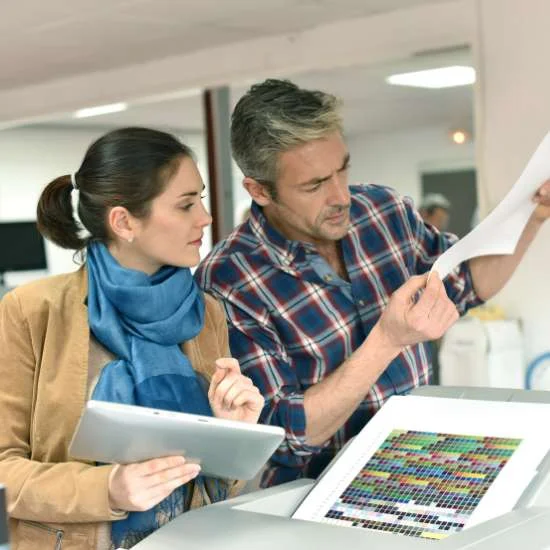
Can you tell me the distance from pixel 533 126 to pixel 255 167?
2.03 metres

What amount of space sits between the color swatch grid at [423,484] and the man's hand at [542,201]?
0.58m

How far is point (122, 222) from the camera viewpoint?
170 cm

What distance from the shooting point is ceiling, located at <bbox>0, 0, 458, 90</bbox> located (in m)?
3.83

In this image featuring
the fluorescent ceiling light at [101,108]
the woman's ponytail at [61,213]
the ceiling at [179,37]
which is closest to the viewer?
the woman's ponytail at [61,213]

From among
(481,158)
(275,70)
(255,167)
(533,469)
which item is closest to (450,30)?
(481,158)

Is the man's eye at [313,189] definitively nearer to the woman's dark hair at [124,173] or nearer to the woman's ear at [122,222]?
the woman's dark hair at [124,173]

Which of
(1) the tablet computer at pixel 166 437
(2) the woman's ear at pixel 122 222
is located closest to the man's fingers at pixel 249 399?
(1) the tablet computer at pixel 166 437

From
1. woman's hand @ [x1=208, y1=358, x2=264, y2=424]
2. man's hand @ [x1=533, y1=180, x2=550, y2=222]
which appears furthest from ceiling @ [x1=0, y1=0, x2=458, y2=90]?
woman's hand @ [x1=208, y1=358, x2=264, y2=424]

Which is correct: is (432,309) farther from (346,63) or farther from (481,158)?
(346,63)

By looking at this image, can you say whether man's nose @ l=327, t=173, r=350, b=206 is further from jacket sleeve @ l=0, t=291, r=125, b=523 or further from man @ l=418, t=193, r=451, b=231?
man @ l=418, t=193, r=451, b=231

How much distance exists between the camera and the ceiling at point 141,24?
3828mm

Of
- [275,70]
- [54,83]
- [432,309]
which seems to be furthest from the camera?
[54,83]

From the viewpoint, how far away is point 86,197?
5.67 ft

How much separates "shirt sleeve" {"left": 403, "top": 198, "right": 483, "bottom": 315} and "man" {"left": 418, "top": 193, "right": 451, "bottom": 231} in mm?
2950
